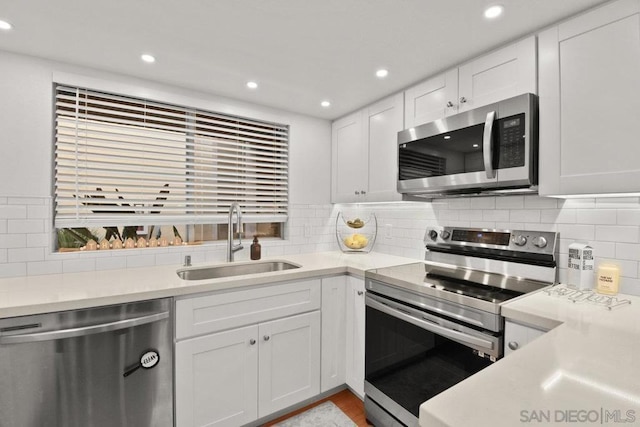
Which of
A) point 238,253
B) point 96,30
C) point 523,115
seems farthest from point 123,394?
point 523,115

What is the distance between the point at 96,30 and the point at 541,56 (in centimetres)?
217

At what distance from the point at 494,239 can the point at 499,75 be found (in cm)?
93

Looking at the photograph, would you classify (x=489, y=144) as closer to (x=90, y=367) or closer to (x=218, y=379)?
(x=218, y=379)

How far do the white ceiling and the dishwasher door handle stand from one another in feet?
4.67

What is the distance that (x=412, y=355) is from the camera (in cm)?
166

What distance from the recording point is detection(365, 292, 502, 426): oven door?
141 cm

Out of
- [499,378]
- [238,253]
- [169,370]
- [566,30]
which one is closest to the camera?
[499,378]

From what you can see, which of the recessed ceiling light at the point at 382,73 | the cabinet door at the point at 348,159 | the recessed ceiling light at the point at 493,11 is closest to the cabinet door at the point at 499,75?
the recessed ceiling light at the point at 493,11

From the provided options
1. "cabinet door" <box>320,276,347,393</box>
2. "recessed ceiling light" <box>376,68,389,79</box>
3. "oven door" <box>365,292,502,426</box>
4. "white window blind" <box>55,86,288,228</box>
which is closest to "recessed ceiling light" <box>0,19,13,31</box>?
"white window blind" <box>55,86,288,228</box>

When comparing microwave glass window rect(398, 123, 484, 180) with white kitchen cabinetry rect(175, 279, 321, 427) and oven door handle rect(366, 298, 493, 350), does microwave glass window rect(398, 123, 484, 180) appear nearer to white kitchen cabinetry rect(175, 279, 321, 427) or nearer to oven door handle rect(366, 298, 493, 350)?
oven door handle rect(366, 298, 493, 350)

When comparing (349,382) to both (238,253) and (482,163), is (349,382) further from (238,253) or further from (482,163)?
(482,163)

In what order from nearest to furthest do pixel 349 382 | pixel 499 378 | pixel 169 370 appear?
pixel 499 378 → pixel 169 370 → pixel 349 382


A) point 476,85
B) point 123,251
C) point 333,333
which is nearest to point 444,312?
point 333,333

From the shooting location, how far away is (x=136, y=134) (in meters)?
2.19
